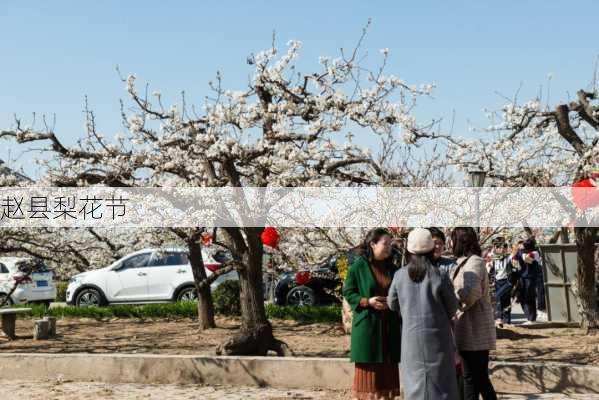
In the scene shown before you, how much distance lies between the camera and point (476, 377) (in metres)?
6.01

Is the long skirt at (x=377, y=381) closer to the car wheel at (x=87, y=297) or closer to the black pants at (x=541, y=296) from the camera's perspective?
the black pants at (x=541, y=296)

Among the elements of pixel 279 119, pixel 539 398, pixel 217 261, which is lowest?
pixel 539 398

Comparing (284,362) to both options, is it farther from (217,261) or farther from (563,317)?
(217,261)

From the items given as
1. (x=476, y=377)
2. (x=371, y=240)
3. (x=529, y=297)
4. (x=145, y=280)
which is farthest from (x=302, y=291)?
(x=476, y=377)

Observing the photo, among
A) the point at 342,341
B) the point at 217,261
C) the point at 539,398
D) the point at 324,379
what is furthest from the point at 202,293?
the point at 539,398

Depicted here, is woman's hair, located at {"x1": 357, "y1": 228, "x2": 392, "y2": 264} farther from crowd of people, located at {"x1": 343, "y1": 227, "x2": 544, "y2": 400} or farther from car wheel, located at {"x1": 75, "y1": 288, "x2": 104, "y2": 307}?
car wheel, located at {"x1": 75, "y1": 288, "x2": 104, "y2": 307}

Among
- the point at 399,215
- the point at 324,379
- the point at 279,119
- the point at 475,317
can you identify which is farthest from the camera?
the point at 399,215

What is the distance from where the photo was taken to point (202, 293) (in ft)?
44.1

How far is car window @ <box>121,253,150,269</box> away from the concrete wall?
8802 mm

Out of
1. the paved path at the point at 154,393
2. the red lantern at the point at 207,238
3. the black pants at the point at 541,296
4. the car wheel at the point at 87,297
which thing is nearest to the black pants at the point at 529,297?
the black pants at the point at 541,296

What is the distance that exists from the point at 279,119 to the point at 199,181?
1.95 meters

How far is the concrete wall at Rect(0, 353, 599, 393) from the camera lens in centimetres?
760

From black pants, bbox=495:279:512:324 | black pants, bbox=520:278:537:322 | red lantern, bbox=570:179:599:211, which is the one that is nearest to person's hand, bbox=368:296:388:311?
red lantern, bbox=570:179:599:211

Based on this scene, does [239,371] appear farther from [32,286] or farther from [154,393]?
[32,286]
